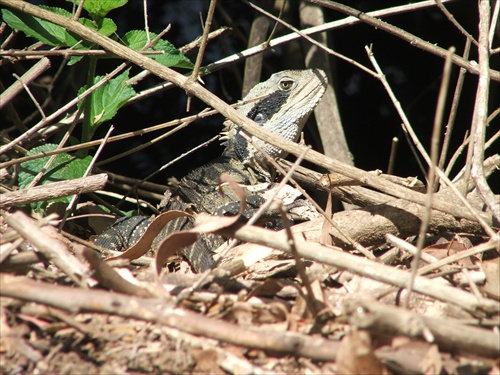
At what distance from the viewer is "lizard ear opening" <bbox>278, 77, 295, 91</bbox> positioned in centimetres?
448

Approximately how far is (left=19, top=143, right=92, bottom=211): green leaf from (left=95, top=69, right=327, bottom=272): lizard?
569 mm

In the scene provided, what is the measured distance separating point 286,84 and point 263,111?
271 millimetres

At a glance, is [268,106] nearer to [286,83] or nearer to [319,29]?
[286,83]

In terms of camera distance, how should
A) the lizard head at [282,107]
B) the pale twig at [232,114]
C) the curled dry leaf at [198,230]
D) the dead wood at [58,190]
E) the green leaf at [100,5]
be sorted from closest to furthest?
the curled dry leaf at [198,230] < the pale twig at [232,114] < the dead wood at [58,190] < the green leaf at [100,5] < the lizard head at [282,107]

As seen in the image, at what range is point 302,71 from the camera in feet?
14.8

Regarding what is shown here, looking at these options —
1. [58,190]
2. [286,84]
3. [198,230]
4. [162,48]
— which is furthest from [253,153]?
[198,230]

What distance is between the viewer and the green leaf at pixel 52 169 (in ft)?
11.4

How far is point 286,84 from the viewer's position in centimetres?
450

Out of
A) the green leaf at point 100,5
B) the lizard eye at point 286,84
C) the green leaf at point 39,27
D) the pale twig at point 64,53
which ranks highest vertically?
the green leaf at point 100,5

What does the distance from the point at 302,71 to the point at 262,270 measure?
2.15 meters

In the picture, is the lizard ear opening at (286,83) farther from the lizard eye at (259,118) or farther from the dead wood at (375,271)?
the dead wood at (375,271)

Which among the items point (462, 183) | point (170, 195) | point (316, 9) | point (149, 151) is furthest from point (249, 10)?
point (462, 183)

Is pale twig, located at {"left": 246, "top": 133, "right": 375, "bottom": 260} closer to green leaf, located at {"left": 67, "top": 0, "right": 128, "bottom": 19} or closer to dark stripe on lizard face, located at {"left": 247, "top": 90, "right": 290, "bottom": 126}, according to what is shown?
green leaf, located at {"left": 67, "top": 0, "right": 128, "bottom": 19}

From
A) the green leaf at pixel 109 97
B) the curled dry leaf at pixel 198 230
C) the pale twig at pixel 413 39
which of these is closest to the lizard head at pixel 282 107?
the pale twig at pixel 413 39
